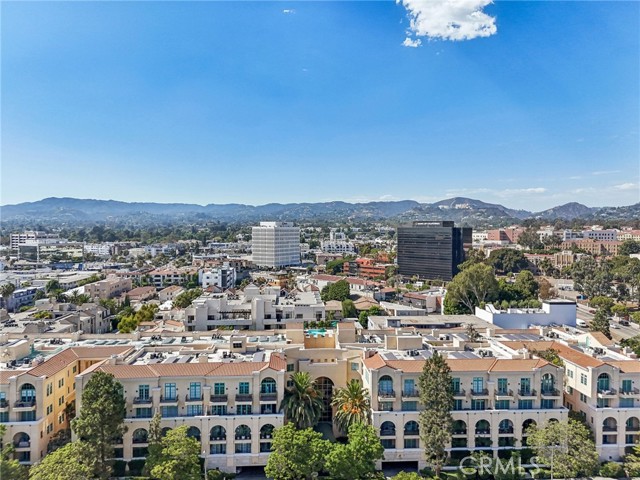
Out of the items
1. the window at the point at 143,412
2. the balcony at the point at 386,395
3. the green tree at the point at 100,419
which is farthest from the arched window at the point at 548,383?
the green tree at the point at 100,419

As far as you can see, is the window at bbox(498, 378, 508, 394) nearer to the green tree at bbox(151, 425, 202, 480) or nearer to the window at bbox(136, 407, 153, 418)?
the green tree at bbox(151, 425, 202, 480)

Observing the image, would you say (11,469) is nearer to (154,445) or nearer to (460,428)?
(154,445)

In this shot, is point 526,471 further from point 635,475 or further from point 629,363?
point 629,363

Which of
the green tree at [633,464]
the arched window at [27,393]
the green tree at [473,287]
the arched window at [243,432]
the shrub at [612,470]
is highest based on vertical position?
the green tree at [473,287]

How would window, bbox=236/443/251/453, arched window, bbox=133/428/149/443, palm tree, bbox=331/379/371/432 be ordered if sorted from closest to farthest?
arched window, bbox=133/428/149/443, window, bbox=236/443/251/453, palm tree, bbox=331/379/371/432

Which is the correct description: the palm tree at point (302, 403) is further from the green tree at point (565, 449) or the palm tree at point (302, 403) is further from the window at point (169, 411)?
the green tree at point (565, 449)

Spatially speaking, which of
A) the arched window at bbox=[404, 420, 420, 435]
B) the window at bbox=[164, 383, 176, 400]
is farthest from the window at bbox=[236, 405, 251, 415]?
the arched window at bbox=[404, 420, 420, 435]
